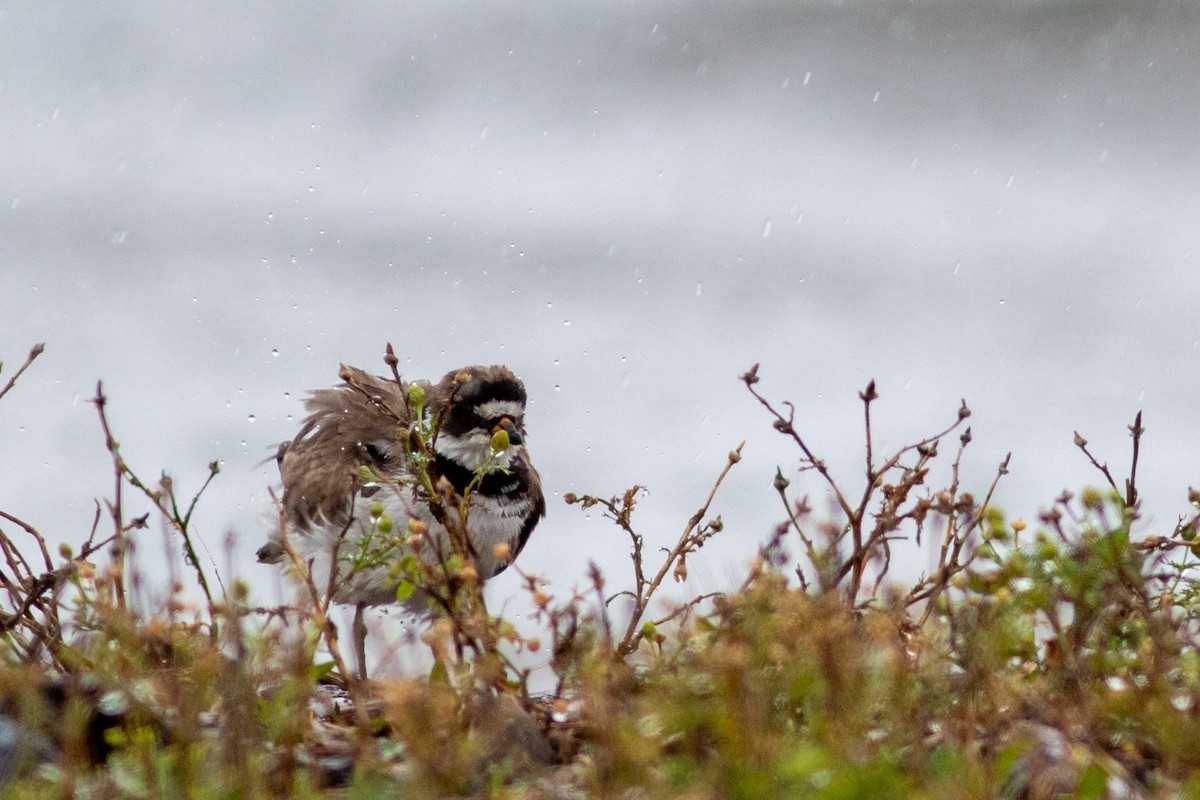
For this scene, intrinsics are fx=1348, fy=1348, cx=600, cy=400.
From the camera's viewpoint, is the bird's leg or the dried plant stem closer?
the dried plant stem

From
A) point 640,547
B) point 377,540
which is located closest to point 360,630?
point 377,540

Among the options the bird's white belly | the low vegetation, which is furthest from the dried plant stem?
the bird's white belly

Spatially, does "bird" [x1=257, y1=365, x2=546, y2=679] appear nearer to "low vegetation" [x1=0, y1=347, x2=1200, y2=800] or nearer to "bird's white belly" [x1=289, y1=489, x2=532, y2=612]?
"bird's white belly" [x1=289, y1=489, x2=532, y2=612]

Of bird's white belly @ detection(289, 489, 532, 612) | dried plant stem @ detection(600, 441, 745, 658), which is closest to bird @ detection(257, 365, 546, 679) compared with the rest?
bird's white belly @ detection(289, 489, 532, 612)

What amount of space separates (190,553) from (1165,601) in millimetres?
3101

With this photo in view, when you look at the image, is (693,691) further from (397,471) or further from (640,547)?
(397,471)

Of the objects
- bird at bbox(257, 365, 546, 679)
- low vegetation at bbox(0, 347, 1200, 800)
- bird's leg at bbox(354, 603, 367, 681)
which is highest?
bird at bbox(257, 365, 546, 679)

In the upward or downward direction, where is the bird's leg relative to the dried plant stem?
upward

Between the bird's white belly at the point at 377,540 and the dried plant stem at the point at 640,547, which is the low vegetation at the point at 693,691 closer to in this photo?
the dried plant stem at the point at 640,547

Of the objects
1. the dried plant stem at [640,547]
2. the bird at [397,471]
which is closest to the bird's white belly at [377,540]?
the bird at [397,471]

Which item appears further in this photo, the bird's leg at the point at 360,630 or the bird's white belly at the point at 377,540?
the bird's leg at the point at 360,630

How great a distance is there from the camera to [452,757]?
2.70 m

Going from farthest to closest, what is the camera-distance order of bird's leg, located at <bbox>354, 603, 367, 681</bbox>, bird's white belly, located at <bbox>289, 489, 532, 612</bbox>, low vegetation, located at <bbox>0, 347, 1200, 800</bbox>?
1. bird's leg, located at <bbox>354, 603, 367, 681</bbox>
2. bird's white belly, located at <bbox>289, 489, 532, 612</bbox>
3. low vegetation, located at <bbox>0, 347, 1200, 800</bbox>

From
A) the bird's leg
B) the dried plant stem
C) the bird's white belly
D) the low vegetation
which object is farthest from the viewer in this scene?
the bird's leg
